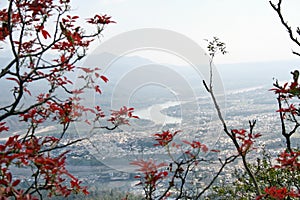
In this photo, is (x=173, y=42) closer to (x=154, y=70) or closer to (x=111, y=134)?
(x=154, y=70)

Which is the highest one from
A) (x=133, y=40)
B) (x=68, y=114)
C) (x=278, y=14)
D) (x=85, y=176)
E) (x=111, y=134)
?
(x=133, y=40)

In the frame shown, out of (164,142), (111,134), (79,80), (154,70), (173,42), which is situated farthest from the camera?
(111,134)

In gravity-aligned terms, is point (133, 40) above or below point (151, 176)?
above

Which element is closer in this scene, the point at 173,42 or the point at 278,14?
the point at 278,14

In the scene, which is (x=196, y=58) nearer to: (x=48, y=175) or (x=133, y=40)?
(x=133, y=40)

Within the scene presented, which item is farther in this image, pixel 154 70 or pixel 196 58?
pixel 154 70

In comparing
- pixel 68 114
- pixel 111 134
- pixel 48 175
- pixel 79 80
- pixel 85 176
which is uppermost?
pixel 79 80

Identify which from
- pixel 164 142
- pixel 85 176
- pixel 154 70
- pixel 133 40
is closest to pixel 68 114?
pixel 164 142

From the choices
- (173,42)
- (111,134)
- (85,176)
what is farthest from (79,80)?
(85,176)

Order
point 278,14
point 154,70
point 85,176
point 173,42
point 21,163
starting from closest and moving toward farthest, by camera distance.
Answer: point 21,163 → point 278,14 → point 173,42 → point 154,70 → point 85,176
